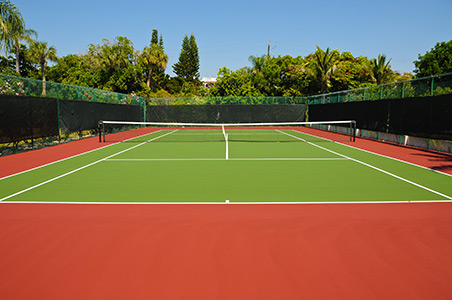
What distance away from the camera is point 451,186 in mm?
7203

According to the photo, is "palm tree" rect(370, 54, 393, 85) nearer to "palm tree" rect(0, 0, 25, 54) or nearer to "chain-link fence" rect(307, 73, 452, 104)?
"chain-link fence" rect(307, 73, 452, 104)

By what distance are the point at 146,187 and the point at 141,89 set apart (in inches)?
1519

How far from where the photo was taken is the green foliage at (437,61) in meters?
30.2

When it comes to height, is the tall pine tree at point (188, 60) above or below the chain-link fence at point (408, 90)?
above

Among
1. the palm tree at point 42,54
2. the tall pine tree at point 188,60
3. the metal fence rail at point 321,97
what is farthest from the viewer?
the tall pine tree at point 188,60

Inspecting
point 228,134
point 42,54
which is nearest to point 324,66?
point 228,134

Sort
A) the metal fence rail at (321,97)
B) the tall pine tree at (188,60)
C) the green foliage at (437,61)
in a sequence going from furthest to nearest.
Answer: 1. the tall pine tree at (188,60)
2. the green foliage at (437,61)
3. the metal fence rail at (321,97)

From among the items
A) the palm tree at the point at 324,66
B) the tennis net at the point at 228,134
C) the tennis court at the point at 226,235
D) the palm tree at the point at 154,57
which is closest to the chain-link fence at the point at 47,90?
the tennis net at the point at 228,134

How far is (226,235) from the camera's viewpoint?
452cm

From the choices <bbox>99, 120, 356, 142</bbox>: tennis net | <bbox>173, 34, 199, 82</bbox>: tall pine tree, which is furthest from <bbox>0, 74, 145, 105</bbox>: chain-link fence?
<bbox>173, 34, 199, 82</bbox>: tall pine tree

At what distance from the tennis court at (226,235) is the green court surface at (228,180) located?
48 millimetres

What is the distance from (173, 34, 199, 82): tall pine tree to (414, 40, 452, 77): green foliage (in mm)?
51765

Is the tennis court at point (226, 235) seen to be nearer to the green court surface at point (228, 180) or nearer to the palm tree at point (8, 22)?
the green court surface at point (228, 180)

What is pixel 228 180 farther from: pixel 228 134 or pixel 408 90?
pixel 228 134
